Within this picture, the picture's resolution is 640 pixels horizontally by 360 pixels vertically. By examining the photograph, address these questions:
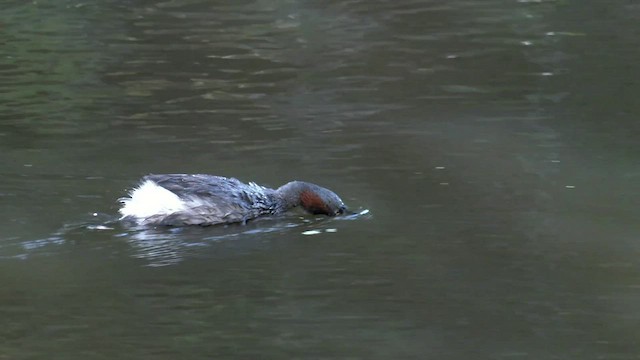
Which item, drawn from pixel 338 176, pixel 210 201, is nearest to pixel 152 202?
pixel 210 201

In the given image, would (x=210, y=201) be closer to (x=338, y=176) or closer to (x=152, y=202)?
(x=152, y=202)

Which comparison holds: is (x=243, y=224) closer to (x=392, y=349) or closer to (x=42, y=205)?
(x=42, y=205)

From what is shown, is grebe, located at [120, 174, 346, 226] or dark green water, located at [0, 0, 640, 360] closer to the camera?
dark green water, located at [0, 0, 640, 360]

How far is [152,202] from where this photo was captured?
10328mm

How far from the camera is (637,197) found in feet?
36.2

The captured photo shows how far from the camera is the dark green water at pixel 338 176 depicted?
8.45m

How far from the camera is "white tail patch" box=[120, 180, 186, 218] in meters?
10.3

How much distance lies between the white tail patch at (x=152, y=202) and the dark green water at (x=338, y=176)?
0.18m

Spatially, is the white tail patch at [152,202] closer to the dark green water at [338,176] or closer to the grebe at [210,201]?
the grebe at [210,201]

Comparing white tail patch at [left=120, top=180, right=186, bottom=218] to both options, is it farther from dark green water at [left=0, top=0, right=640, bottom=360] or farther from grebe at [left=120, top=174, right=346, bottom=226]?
dark green water at [left=0, top=0, right=640, bottom=360]

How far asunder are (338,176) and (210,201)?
5.85 feet

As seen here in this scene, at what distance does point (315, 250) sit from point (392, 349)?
195 cm

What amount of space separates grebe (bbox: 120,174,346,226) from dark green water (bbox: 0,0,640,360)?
14cm

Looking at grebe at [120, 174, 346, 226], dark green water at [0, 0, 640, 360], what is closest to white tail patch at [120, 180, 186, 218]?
grebe at [120, 174, 346, 226]
